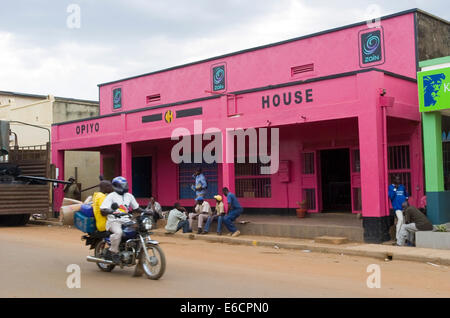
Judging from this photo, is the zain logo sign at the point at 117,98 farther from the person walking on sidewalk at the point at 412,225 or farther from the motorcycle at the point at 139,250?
the motorcycle at the point at 139,250

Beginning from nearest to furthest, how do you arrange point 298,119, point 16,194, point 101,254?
point 101,254
point 298,119
point 16,194

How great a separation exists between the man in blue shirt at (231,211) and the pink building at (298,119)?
2.07ft

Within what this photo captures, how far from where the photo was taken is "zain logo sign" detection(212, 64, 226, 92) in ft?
60.3

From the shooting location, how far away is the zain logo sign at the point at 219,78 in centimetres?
1839

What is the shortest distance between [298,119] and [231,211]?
10.4 ft

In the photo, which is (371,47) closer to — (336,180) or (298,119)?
(298,119)

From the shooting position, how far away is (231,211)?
567 inches

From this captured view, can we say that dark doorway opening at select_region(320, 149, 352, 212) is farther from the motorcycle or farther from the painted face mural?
the motorcycle

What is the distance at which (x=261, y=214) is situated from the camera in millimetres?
17828

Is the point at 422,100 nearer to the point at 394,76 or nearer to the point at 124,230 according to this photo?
the point at 394,76

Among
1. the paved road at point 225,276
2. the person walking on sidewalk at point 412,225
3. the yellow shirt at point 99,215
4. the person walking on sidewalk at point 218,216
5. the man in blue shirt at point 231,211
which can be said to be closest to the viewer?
the paved road at point 225,276

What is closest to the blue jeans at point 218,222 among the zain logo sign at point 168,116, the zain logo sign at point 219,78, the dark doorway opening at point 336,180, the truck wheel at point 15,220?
the zain logo sign at point 168,116

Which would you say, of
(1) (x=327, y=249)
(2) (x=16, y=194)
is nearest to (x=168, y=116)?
(2) (x=16, y=194)

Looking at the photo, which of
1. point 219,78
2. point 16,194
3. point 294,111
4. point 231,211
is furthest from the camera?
point 219,78
